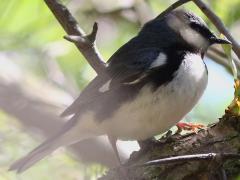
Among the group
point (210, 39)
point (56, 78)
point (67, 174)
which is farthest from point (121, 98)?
point (67, 174)

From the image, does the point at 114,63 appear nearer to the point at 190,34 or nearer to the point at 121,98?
the point at 121,98

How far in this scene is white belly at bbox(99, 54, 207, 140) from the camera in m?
2.67

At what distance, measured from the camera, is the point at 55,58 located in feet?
10.4

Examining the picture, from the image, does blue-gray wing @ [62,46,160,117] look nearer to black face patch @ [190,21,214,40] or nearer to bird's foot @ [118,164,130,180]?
black face patch @ [190,21,214,40]

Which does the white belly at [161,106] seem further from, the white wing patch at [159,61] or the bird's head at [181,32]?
the bird's head at [181,32]

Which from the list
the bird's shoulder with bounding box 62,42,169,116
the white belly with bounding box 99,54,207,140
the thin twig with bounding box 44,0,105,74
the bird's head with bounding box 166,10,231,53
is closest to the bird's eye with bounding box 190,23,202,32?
the bird's head with bounding box 166,10,231,53

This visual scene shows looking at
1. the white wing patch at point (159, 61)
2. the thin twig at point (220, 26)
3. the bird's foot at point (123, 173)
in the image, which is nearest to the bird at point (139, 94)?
the white wing patch at point (159, 61)

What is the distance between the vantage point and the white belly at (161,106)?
8.77 ft

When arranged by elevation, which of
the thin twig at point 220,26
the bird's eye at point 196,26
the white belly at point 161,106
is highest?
the thin twig at point 220,26

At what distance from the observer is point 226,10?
326 cm

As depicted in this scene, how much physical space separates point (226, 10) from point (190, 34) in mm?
260

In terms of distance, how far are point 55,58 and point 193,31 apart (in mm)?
799

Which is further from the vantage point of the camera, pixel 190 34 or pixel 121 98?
pixel 190 34

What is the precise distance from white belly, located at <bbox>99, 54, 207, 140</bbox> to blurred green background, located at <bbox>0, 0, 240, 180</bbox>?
19 cm
